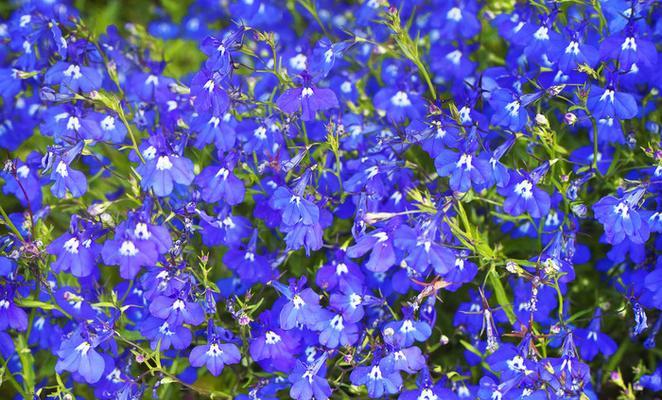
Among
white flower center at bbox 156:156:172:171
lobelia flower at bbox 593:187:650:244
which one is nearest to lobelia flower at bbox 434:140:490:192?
lobelia flower at bbox 593:187:650:244

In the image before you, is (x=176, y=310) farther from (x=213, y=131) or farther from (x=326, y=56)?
(x=326, y=56)

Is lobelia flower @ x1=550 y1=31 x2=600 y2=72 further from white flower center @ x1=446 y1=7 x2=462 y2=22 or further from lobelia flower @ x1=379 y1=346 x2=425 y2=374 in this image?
lobelia flower @ x1=379 y1=346 x2=425 y2=374

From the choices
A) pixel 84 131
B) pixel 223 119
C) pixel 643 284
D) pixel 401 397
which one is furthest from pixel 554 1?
pixel 84 131

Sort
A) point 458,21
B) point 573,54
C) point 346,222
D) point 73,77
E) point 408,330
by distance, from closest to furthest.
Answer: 1. point 408,330
2. point 573,54
3. point 73,77
4. point 346,222
5. point 458,21

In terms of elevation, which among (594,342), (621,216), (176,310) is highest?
(621,216)

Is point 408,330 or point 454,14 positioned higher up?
point 454,14

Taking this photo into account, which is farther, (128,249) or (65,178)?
(65,178)

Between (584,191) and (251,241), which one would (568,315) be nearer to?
(584,191)

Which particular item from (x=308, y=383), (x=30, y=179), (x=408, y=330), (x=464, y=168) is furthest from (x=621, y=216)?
(x=30, y=179)
